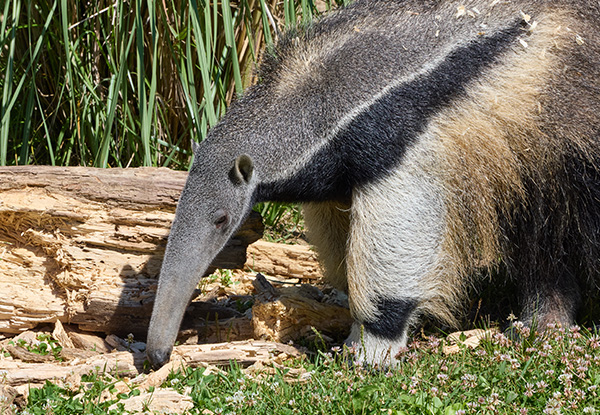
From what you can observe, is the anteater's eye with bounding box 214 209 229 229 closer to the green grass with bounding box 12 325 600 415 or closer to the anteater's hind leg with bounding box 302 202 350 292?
the green grass with bounding box 12 325 600 415

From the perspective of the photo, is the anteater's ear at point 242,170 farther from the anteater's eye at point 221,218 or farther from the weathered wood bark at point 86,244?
the weathered wood bark at point 86,244

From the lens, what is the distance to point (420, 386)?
3.77 m

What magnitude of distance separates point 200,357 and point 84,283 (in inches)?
43.6

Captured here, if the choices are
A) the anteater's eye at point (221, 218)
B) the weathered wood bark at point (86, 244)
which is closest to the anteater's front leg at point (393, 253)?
the anteater's eye at point (221, 218)

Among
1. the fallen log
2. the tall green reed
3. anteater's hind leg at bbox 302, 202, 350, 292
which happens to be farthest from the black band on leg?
the tall green reed

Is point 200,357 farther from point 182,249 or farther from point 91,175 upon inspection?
point 91,175

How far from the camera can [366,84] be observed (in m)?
4.18

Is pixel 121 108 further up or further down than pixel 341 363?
further up

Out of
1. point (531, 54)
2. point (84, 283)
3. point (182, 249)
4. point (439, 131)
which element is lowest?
point (84, 283)

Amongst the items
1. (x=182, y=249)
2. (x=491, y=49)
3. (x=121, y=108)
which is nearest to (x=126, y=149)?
(x=121, y=108)

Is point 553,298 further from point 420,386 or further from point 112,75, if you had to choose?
point 112,75

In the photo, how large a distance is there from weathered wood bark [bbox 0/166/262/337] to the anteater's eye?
0.69m

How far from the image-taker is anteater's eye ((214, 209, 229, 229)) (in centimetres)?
434

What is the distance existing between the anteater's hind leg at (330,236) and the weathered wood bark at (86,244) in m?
0.52
